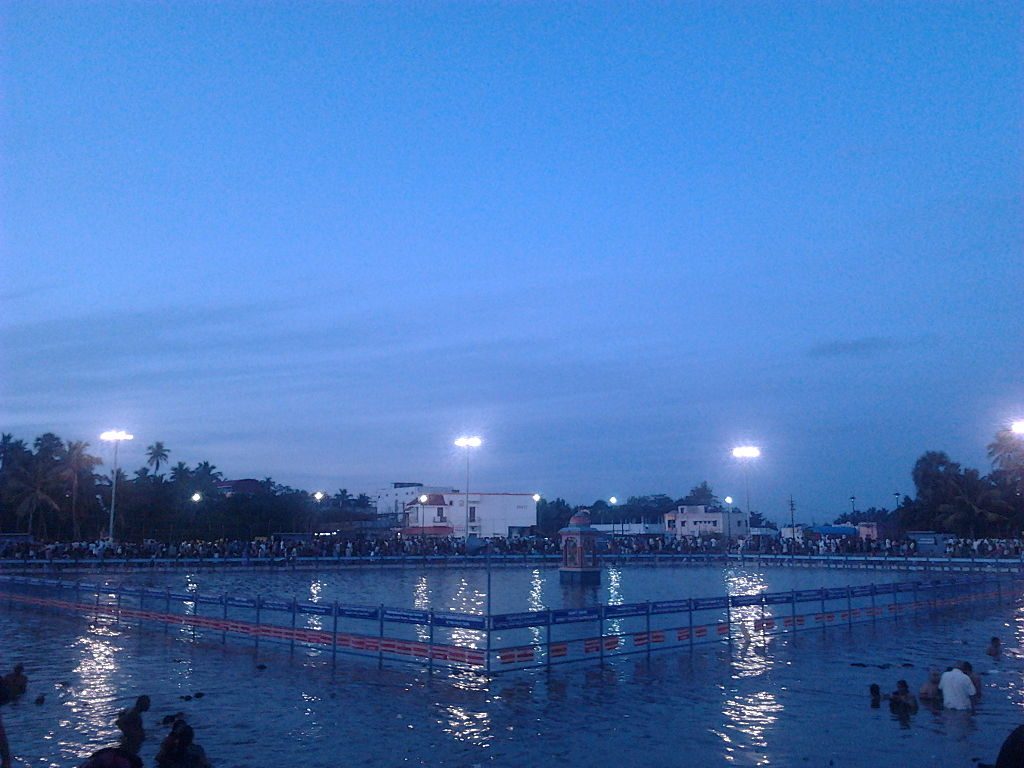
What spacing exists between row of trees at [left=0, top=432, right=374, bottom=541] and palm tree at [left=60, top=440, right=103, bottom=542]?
0.27 feet

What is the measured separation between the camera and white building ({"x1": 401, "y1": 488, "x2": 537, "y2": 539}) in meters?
114

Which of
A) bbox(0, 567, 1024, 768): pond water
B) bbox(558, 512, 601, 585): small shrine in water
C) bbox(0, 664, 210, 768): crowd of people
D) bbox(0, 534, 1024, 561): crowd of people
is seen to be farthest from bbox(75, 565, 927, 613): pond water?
bbox(0, 664, 210, 768): crowd of people

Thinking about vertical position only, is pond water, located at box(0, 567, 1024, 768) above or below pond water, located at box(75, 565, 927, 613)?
above

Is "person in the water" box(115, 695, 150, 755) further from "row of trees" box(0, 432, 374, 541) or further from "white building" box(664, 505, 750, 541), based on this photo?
"white building" box(664, 505, 750, 541)

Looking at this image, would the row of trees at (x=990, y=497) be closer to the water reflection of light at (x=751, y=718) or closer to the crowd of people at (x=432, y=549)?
the crowd of people at (x=432, y=549)

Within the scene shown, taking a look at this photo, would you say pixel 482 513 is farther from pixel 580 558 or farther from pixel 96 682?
pixel 96 682

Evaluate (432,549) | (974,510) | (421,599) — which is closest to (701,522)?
(974,510)

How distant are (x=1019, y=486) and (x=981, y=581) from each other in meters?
45.9

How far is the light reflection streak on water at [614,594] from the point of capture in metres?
28.1

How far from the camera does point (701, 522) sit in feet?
402

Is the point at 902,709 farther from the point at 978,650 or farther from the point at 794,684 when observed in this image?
the point at 978,650

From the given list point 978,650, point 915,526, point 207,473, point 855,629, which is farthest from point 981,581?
point 207,473

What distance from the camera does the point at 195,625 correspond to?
2538 centimetres

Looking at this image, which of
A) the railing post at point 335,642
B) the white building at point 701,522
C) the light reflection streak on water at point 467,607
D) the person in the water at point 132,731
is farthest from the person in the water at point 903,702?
the white building at point 701,522
